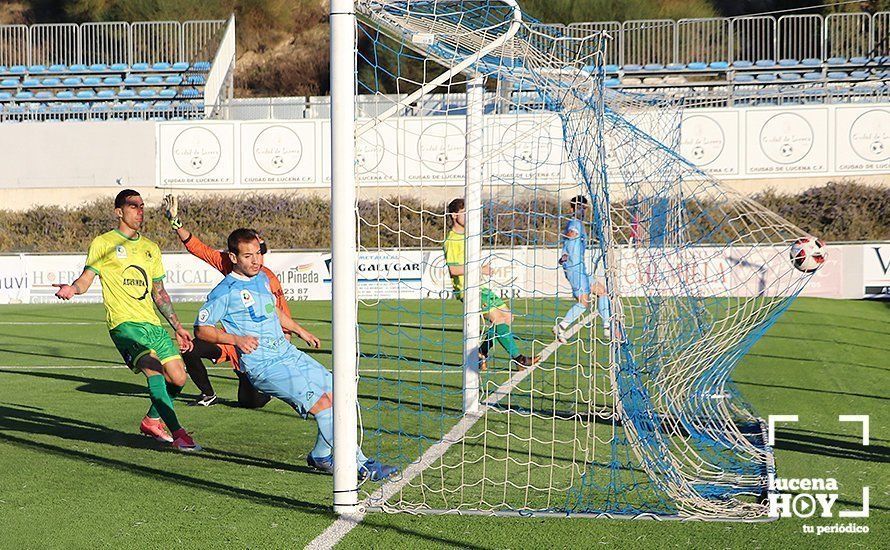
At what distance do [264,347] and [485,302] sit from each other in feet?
16.5

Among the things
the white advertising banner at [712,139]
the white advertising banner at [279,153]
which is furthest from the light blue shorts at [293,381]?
the white advertising banner at [712,139]

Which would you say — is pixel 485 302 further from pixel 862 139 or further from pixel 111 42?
pixel 111 42

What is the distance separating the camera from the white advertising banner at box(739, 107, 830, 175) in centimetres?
2775

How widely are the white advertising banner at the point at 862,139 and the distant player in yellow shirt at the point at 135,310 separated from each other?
2318 cm

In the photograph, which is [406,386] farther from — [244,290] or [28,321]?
[28,321]

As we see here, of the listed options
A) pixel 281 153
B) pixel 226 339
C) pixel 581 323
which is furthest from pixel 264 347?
pixel 281 153

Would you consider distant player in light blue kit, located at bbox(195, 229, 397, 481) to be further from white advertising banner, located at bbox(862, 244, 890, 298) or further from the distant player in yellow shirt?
white advertising banner, located at bbox(862, 244, 890, 298)

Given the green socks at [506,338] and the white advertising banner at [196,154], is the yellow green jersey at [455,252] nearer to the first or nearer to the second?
the green socks at [506,338]

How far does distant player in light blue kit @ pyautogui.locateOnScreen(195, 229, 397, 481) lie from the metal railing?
27552mm

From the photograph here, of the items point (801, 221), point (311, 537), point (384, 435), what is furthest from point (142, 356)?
point (801, 221)

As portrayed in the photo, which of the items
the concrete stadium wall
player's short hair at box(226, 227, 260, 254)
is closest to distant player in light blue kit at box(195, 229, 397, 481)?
player's short hair at box(226, 227, 260, 254)

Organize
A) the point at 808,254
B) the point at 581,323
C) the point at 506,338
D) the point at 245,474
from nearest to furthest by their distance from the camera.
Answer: the point at 808,254 → the point at 245,474 → the point at 581,323 → the point at 506,338

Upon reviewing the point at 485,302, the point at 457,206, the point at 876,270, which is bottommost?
the point at 485,302

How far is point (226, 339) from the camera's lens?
275 inches
